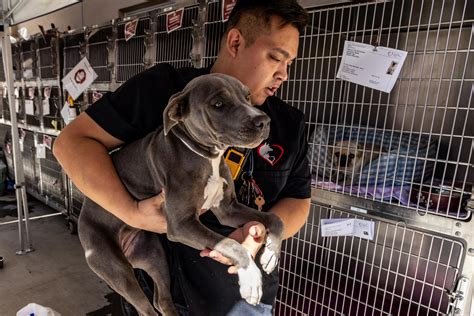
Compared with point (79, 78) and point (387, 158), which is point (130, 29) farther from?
point (387, 158)

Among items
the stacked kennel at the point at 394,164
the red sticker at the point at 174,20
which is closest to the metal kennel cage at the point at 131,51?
the red sticker at the point at 174,20

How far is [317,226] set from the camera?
7.00 ft

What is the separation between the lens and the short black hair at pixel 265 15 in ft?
3.95

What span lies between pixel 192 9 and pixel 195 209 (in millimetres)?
1731

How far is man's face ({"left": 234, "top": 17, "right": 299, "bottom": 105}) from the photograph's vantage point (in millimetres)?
1216

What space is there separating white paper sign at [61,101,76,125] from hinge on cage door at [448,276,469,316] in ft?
11.7

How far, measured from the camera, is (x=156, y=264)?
4.63 ft

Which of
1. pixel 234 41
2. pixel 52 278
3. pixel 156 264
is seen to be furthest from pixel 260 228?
pixel 52 278

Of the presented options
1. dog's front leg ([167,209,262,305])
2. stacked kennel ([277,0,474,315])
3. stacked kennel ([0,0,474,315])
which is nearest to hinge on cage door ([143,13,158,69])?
stacked kennel ([0,0,474,315])

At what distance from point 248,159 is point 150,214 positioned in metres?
0.44

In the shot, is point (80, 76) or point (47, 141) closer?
point (80, 76)

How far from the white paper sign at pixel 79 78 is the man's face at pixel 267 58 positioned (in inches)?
101

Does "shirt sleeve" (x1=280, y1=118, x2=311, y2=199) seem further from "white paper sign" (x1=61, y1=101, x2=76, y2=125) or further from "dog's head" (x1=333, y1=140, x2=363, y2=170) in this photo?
"white paper sign" (x1=61, y1=101, x2=76, y2=125)

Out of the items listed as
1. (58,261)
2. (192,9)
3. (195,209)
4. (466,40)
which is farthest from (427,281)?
(58,261)
